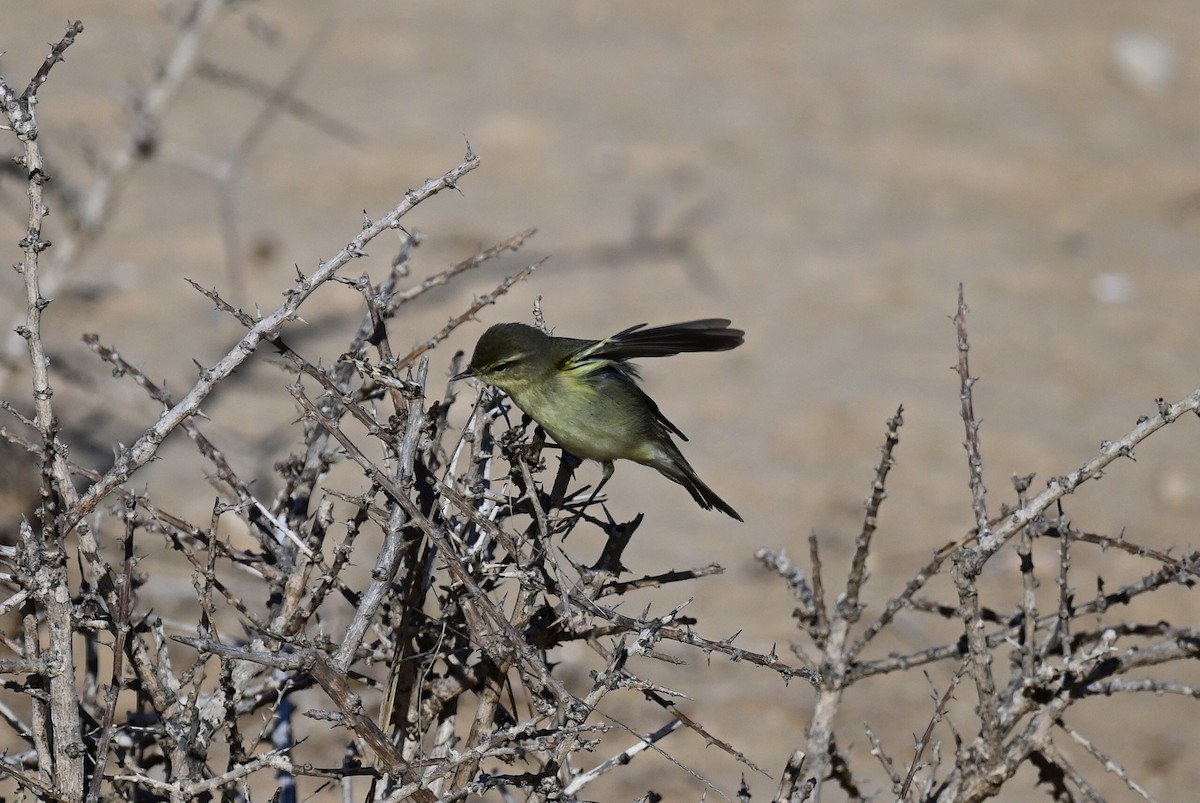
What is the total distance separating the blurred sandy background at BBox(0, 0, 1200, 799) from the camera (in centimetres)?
734

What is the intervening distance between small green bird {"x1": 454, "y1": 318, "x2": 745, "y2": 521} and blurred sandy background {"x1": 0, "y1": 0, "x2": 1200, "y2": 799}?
2.31m

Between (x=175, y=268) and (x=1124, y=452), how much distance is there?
7.79 metres

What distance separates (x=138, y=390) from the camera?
7180 mm

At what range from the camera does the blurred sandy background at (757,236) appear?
734 centimetres

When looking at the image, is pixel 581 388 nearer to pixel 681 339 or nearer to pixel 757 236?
pixel 681 339

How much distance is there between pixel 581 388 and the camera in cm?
364

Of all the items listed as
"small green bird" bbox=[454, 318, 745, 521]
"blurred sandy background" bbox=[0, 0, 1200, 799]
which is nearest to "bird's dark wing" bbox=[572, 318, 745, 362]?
"small green bird" bbox=[454, 318, 745, 521]

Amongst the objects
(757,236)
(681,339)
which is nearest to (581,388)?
(681,339)

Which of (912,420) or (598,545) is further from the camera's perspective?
(912,420)

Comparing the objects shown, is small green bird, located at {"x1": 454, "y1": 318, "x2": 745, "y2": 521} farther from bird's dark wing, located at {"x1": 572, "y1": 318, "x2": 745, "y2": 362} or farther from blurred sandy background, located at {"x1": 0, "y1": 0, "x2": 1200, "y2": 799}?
blurred sandy background, located at {"x1": 0, "y1": 0, "x2": 1200, "y2": 799}

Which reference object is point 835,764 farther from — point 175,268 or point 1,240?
point 1,240

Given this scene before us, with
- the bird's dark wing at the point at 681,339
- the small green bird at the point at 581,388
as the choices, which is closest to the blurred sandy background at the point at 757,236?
the small green bird at the point at 581,388

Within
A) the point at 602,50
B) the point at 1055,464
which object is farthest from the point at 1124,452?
the point at 602,50

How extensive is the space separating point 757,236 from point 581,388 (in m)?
6.74
